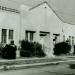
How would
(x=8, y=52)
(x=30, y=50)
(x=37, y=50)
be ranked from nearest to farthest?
(x=8, y=52), (x=30, y=50), (x=37, y=50)

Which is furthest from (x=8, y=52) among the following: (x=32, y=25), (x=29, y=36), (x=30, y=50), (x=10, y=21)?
(x=32, y=25)

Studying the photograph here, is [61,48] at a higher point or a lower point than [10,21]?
lower

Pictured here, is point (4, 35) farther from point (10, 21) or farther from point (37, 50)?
point (37, 50)

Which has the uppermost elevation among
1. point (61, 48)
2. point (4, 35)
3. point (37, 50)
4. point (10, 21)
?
point (10, 21)

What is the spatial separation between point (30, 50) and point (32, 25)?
10.5 ft

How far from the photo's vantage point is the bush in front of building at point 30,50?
2581 cm

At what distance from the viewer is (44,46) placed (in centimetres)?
3020

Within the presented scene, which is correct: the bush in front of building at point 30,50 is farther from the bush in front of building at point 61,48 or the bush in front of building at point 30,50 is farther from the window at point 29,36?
the bush in front of building at point 61,48

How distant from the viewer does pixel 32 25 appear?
2786cm

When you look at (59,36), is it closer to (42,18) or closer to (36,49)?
(42,18)

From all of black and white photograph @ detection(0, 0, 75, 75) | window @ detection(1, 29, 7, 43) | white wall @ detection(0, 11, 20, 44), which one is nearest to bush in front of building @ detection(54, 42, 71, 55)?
black and white photograph @ detection(0, 0, 75, 75)

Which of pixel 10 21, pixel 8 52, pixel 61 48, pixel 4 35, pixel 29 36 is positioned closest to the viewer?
pixel 8 52

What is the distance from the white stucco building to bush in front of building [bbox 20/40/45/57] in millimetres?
866

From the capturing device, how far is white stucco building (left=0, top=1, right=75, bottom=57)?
24.8 metres
